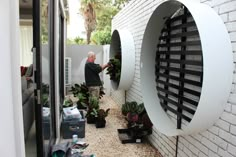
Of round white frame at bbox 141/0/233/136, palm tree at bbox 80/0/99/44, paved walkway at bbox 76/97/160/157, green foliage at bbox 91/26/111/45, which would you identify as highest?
palm tree at bbox 80/0/99/44

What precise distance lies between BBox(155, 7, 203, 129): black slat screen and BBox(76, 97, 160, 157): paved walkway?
0.94 metres

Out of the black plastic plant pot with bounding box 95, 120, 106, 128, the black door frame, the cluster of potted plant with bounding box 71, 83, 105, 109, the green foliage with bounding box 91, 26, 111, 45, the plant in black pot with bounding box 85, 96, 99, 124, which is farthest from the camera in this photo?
the green foliage with bounding box 91, 26, 111, 45

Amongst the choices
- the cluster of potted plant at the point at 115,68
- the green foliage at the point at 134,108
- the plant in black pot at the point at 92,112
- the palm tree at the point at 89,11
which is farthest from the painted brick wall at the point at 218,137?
the palm tree at the point at 89,11

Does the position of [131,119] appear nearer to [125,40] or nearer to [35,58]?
[125,40]

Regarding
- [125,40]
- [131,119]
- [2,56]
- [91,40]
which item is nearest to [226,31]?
[2,56]

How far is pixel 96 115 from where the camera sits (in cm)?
531

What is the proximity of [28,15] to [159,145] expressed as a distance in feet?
9.25

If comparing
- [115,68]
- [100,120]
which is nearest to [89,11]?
[115,68]

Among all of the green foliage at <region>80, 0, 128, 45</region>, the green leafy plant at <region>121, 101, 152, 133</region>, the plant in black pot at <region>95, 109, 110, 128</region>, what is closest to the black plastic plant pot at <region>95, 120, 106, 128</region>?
the plant in black pot at <region>95, 109, 110, 128</region>

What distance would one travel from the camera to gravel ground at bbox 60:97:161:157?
382 cm

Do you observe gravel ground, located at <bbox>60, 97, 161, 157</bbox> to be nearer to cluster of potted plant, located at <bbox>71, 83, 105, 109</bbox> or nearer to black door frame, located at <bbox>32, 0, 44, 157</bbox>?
cluster of potted plant, located at <bbox>71, 83, 105, 109</bbox>

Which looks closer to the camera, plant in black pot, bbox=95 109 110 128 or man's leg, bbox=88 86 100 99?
plant in black pot, bbox=95 109 110 128

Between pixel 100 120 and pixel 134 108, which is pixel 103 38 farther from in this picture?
pixel 134 108

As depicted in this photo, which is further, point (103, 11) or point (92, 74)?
point (103, 11)
